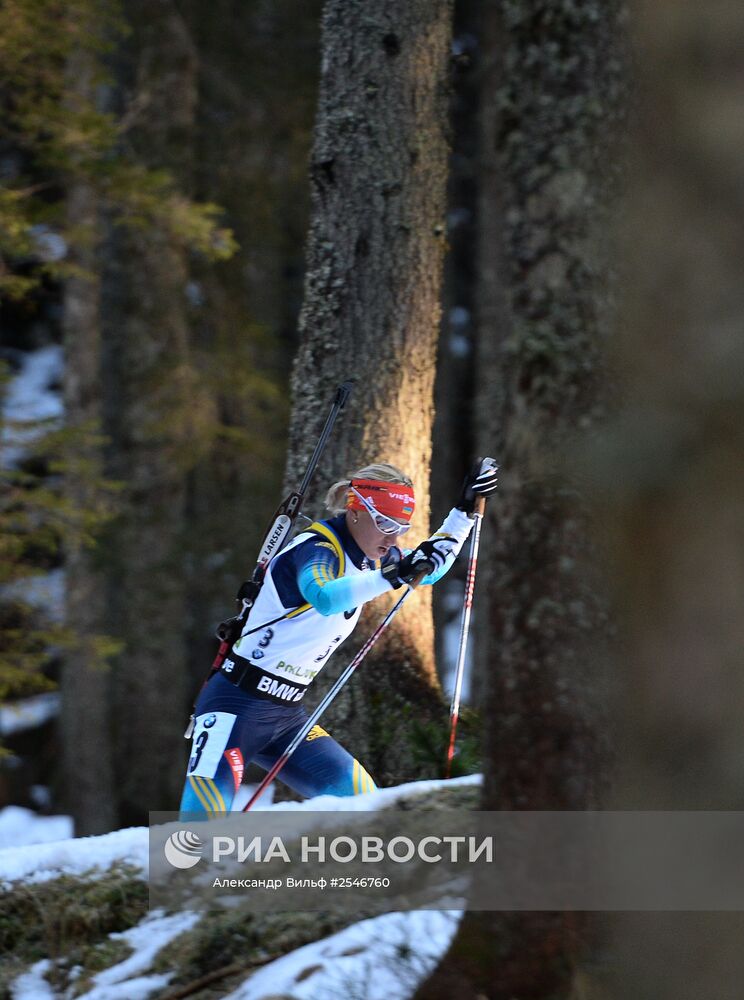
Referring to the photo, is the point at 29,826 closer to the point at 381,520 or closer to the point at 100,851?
the point at 100,851

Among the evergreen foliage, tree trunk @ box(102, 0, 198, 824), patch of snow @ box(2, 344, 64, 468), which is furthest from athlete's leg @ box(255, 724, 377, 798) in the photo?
patch of snow @ box(2, 344, 64, 468)

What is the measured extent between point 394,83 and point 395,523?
290 cm

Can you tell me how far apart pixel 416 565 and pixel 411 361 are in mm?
2054

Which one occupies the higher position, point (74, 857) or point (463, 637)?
point (463, 637)

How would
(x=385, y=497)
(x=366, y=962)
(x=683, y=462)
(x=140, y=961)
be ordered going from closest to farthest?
(x=683, y=462) → (x=366, y=962) → (x=140, y=961) → (x=385, y=497)

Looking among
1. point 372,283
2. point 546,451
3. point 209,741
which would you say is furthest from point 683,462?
point 372,283

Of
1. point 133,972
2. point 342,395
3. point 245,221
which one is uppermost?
point 245,221

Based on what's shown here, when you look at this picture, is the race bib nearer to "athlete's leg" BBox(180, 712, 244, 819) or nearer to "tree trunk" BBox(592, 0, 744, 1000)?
"athlete's leg" BBox(180, 712, 244, 819)

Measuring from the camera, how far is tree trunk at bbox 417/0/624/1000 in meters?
3.51

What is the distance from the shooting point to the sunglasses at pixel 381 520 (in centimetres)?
596

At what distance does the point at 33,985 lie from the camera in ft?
17.1

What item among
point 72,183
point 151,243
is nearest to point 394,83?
point 72,183

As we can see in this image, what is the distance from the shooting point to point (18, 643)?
11.2m

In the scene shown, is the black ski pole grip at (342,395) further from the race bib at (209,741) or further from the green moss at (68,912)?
the green moss at (68,912)
